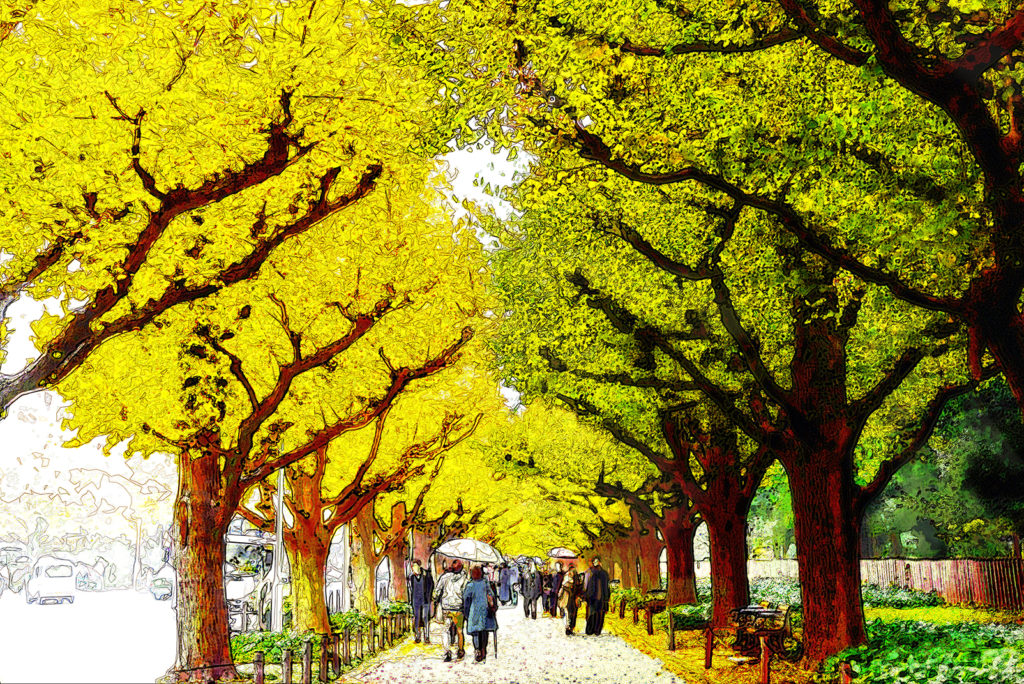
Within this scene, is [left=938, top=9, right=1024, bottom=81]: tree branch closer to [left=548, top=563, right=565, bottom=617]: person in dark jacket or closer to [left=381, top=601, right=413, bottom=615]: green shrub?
[left=381, top=601, right=413, bottom=615]: green shrub

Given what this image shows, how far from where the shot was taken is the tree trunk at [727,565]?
22016mm

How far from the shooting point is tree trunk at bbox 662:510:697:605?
2977 cm

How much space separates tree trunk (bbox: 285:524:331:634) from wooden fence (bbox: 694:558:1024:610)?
37.5 feet

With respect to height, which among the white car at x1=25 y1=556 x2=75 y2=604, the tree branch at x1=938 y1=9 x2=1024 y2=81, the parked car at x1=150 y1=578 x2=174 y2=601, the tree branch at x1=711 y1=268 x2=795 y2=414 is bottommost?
the parked car at x1=150 y1=578 x2=174 y2=601

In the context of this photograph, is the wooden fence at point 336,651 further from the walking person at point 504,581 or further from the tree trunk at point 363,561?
the walking person at point 504,581

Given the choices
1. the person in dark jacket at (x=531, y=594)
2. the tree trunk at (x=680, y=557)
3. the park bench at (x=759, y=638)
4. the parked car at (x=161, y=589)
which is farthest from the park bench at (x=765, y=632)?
the parked car at (x=161, y=589)

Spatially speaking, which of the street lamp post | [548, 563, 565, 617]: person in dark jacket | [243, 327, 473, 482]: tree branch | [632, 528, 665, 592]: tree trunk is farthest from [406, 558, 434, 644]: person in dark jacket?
[632, 528, 665, 592]: tree trunk

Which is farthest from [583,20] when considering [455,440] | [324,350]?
[455,440]

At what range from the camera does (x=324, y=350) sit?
1534 cm

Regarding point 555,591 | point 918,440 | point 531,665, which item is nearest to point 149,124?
point 918,440

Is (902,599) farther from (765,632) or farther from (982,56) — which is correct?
(982,56)

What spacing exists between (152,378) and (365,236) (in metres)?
4.01

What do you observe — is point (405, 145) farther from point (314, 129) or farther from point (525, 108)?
point (525, 108)

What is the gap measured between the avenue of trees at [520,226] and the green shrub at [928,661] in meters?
1.22
